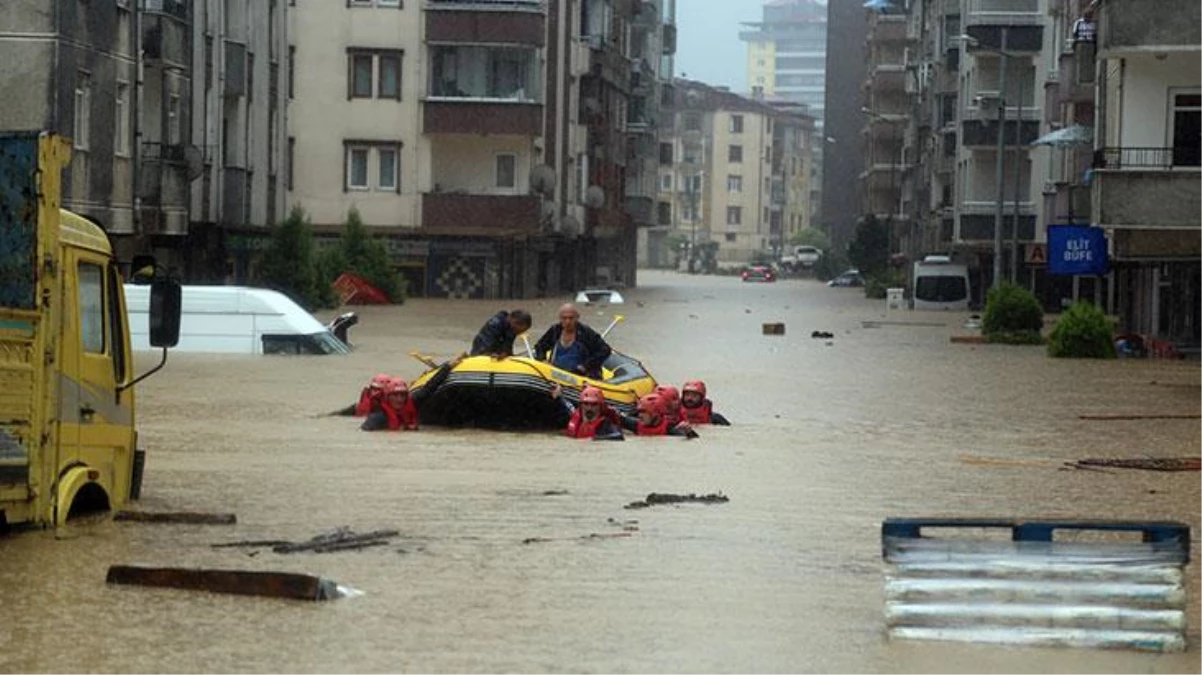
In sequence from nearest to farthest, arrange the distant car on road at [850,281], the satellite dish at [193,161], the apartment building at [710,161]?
the satellite dish at [193,161]
the distant car on road at [850,281]
the apartment building at [710,161]

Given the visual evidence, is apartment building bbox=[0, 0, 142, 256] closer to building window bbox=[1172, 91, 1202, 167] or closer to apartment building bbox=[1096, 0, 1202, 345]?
apartment building bbox=[1096, 0, 1202, 345]

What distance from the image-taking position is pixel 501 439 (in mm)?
23078

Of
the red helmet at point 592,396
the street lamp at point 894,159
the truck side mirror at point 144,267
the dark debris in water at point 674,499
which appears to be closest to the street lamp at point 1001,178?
the red helmet at point 592,396

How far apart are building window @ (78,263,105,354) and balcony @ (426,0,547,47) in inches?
2278

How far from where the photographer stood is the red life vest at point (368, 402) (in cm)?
2428

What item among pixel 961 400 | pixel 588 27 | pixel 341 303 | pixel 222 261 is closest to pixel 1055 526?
pixel 961 400

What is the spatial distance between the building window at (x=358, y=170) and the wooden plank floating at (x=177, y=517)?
187ft

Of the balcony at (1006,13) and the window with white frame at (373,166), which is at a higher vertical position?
the balcony at (1006,13)

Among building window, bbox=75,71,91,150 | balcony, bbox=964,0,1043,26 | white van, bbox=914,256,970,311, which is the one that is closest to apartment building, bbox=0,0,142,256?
building window, bbox=75,71,91,150

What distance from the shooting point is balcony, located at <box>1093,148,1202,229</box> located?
3700cm

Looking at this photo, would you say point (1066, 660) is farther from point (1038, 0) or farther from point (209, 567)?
point (1038, 0)

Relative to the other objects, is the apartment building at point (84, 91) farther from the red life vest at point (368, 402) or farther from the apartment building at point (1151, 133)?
the apartment building at point (1151, 133)

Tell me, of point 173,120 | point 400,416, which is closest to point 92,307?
point 400,416

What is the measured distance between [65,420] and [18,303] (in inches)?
34.8
